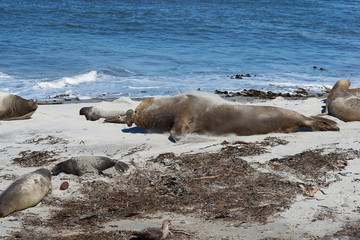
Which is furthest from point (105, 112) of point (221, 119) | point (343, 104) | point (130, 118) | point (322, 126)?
point (343, 104)

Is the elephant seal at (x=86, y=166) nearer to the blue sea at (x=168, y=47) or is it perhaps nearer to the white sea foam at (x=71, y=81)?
the blue sea at (x=168, y=47)

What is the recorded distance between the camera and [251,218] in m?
4.00

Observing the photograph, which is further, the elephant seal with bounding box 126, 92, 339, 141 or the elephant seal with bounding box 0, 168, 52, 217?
the elephant seal with bounding box 126, 92, 339, 141

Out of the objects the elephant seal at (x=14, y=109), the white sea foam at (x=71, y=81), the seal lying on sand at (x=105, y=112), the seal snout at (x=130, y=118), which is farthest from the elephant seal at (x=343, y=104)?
the white sea foam at (x=71, y=81)

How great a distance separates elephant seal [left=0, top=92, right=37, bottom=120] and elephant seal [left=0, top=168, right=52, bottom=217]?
432 centimetres

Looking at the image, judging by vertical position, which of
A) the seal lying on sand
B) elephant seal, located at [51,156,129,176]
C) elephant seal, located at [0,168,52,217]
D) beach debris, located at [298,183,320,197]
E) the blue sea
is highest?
beach debris, located at [298,183,320,197]

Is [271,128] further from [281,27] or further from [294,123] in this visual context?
[281,27]

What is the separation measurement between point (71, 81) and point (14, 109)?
5.64 metres

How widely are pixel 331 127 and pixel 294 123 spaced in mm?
560

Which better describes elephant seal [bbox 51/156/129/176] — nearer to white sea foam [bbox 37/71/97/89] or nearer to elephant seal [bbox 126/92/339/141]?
elephant seal [bbox 126/92/339/141]

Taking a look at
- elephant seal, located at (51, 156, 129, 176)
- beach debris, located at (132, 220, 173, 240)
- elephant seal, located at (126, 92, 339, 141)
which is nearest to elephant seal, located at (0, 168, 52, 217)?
elephant seal, located at (51, 156, 129, 176)

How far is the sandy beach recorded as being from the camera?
3.87 metres

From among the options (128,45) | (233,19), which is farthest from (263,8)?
(128,45)

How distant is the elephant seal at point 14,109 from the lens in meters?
8.85
